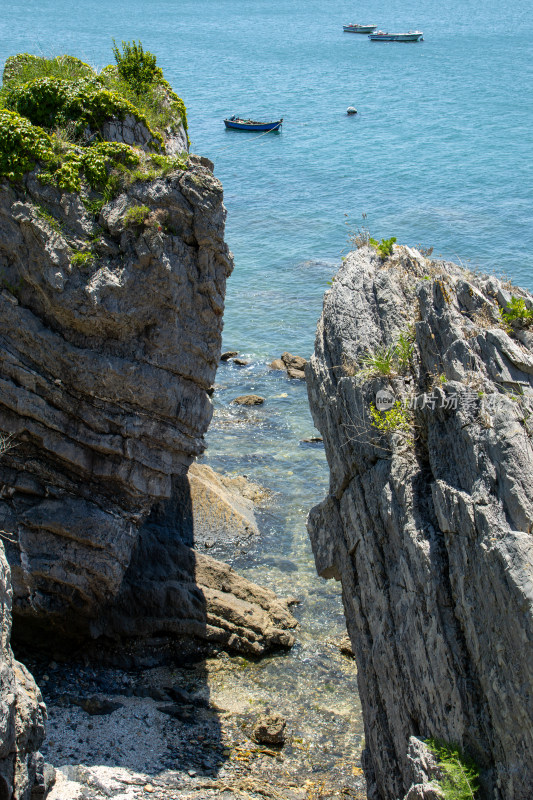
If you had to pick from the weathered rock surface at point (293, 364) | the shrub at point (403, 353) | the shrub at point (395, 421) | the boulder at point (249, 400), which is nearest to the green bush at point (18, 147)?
the shrub at point (403, 353)

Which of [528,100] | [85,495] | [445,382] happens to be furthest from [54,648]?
[528,100]

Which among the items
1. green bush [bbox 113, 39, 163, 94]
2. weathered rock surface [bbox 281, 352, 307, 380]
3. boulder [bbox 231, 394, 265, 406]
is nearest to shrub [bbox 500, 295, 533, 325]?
green bush [bbox 113, 39, 163, 94]

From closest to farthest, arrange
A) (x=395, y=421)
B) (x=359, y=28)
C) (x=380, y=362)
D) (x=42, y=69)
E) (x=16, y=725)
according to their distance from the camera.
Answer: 1. (x=16, y=725)
2. (x=395, y=421)
3. (x=380, y=362)
4. (x=42, y=69)
5. (x=359, y=28)

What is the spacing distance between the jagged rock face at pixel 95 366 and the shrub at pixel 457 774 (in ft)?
32.6

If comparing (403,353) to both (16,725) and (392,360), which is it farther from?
(16,725)

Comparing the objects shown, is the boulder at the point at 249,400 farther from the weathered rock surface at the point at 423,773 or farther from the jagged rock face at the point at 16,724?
the weathered rock surface at the point at 423,773

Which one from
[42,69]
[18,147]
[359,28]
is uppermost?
[359,28]

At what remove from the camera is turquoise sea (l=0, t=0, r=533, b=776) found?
2981 centimetres

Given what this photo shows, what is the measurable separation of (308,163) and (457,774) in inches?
2659

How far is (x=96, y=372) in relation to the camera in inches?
682

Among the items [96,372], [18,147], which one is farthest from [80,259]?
[18,147]

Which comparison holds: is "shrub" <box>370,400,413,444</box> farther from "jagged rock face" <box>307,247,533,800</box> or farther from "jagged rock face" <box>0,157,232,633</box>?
"jagged rock face" <box>0,157,232,633</box>

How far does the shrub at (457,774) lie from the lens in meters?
9.77

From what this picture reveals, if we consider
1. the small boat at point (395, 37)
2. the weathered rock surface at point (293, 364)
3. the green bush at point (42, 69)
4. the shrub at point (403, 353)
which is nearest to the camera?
the shrub at point (403, 353)
